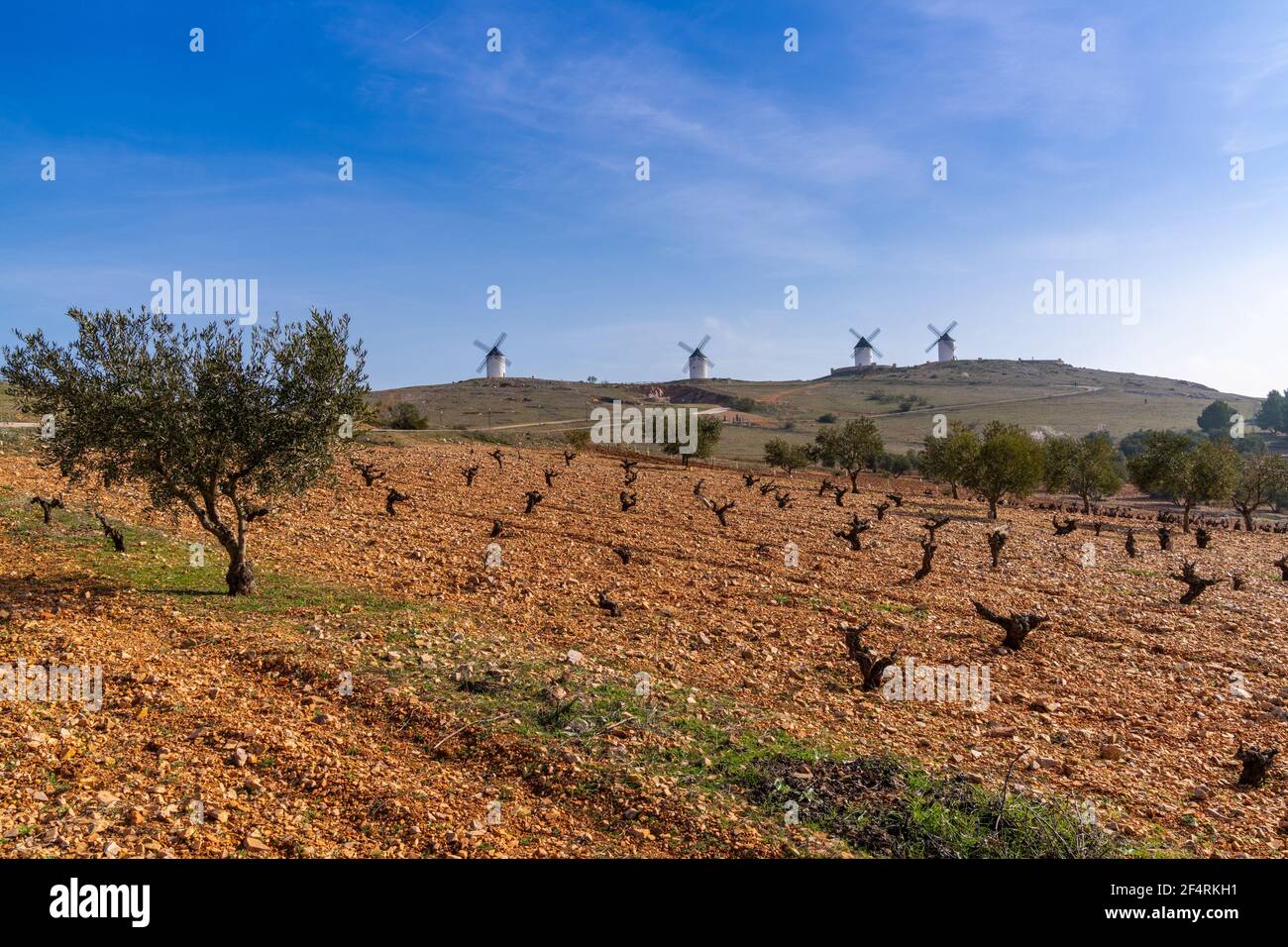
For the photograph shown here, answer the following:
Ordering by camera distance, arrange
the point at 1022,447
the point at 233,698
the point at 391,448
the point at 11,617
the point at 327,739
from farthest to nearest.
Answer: the point at 391,448, the point at 1022,447, the point at 11,617, the point at 233,698, the point at 327,739

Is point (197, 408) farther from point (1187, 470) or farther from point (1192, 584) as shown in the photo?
point (1187, 470)

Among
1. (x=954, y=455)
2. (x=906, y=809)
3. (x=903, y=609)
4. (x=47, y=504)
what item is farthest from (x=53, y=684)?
(x=954, y=455)

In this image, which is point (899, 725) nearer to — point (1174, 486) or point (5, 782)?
point (5, 782)

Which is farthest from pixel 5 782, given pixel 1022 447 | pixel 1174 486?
pixel 1174 486

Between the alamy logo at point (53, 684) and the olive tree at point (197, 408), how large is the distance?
5.22m

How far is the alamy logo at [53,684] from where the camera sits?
1162 cm

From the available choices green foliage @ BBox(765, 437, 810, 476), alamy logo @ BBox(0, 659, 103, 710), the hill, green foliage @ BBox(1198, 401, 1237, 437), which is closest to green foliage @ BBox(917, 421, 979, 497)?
green foliage @ BBox(765, 437, 810, 476)

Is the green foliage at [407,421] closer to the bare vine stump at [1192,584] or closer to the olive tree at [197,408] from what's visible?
the olive tree at [197,408]

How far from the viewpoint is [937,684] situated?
52.9 feet

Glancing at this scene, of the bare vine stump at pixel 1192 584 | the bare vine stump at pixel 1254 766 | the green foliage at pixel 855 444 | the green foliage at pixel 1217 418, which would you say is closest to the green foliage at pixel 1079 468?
the green foliage at pixel 855 444

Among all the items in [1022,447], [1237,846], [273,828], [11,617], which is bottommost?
[1237,846]

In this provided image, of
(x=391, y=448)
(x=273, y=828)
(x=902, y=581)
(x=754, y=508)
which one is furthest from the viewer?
(x=391, y=448)

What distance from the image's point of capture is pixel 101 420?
52.2 ft
